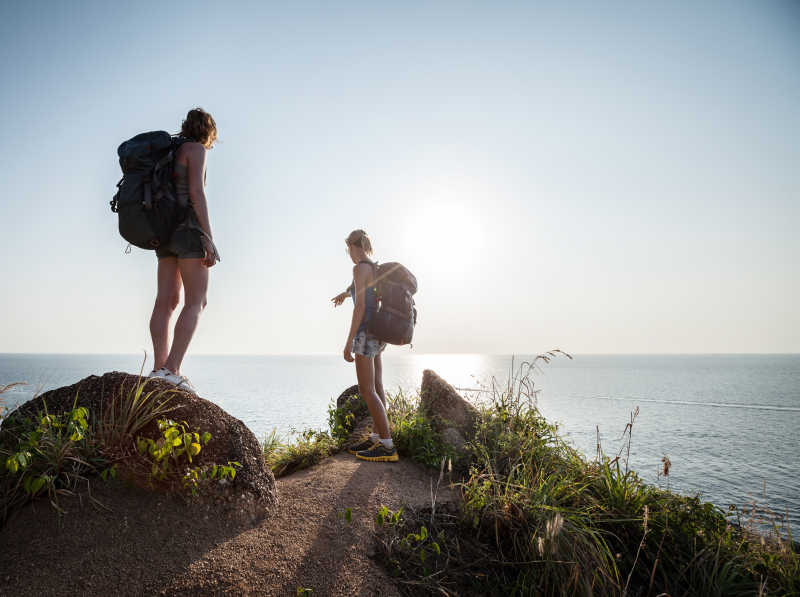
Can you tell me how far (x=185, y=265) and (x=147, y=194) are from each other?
0.68 m

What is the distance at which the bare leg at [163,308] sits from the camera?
144 inches

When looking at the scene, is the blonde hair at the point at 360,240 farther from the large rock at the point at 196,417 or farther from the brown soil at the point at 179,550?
the brown soil at the point at 179,550

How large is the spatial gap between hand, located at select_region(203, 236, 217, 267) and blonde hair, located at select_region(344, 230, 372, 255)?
1.81 metres

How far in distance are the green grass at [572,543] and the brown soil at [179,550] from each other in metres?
0.42

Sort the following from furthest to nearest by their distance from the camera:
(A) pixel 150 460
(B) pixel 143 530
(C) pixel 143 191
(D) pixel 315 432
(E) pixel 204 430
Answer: (D) pixel 315 432 < (C) pixel 143 191 < (E) pixel 204 430 < (A) pixel 150 460 < (B) pixel 143 530

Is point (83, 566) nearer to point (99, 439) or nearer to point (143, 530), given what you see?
point (143, 530)

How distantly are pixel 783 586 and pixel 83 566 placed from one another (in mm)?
5846

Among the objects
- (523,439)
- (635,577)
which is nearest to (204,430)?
(523,439)

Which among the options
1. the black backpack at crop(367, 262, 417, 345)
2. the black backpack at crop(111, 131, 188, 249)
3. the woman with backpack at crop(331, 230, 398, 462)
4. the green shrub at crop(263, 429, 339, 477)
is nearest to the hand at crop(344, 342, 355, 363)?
the woman with backpack at crop(331, 230, 398, 462)

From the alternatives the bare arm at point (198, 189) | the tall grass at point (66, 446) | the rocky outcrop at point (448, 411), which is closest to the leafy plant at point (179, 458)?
the tall grass at point (66, 446)

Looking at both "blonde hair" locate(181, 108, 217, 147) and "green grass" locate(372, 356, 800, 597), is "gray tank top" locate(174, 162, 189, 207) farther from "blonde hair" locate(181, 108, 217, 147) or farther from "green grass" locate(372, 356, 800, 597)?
"green grass" locate(372, 356, 800, 597)

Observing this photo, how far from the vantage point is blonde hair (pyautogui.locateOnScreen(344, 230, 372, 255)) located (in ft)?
16.6

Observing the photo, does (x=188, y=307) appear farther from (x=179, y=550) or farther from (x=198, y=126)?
(x=179, y=550)

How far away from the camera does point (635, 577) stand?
144 inches
